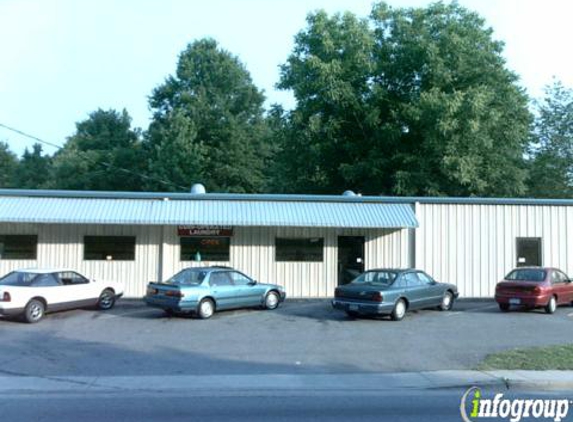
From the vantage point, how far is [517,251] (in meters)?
23.0

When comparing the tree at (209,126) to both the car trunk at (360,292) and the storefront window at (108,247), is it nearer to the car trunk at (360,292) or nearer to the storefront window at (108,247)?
the storefront window at (108,247)

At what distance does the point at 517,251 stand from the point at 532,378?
13.7 meters

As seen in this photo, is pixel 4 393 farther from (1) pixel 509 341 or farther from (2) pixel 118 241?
(2) pixel 118 241

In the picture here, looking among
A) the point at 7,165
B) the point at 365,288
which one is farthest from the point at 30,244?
the point at 7,165

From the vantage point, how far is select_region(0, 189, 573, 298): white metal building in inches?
871

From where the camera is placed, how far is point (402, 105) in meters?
33.0

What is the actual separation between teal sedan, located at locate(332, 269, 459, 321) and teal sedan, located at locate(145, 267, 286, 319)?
263 cm

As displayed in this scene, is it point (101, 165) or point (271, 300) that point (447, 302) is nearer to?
point (271, 300)

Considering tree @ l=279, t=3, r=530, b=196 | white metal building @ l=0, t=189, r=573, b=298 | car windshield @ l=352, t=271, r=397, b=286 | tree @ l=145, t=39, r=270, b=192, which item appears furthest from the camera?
tree @ l=145, t=39, r=270, b=192

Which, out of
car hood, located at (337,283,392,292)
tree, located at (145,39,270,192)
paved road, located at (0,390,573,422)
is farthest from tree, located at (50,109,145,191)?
paved road, located at (0,390,573,422)

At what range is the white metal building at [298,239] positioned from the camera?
22.1m

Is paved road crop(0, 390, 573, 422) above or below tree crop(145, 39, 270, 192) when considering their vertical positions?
below

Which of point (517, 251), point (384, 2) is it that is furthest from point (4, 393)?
point (384, 2)

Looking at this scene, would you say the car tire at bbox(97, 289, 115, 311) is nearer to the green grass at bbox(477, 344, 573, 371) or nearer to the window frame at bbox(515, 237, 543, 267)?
the green grass at bbox(477, 344, 573, 371)
